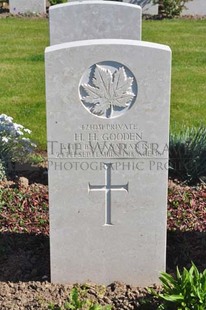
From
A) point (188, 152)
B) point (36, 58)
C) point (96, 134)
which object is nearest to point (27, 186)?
point (188, 152)

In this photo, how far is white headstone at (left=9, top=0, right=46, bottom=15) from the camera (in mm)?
17219

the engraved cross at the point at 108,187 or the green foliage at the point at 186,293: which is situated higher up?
the engraved cross at the point at 108,187

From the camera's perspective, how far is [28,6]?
1728 centimetres

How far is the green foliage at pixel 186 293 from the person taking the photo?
3.82 m

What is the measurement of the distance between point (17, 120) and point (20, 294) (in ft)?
13.4

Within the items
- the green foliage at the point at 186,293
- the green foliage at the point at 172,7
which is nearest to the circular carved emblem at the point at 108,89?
the green foliage at the point at 186,293

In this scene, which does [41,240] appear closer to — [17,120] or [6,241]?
[6,241]

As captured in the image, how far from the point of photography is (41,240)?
16.3 ft

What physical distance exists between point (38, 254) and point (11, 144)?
1.71 metres

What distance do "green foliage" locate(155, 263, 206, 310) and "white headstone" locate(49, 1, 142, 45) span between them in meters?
2.85

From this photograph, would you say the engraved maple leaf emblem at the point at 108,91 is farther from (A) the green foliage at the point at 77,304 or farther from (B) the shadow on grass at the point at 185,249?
(B) the shadow on grass at the point at 185,249

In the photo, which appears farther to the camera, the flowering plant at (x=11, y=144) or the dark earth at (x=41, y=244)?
the flowering plant at (x=11, y=144)

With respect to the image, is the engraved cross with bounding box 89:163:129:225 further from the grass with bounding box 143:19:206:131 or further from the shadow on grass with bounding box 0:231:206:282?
the grass with bounding box 143:19:206:131

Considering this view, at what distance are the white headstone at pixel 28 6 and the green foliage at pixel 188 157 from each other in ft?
39.5
